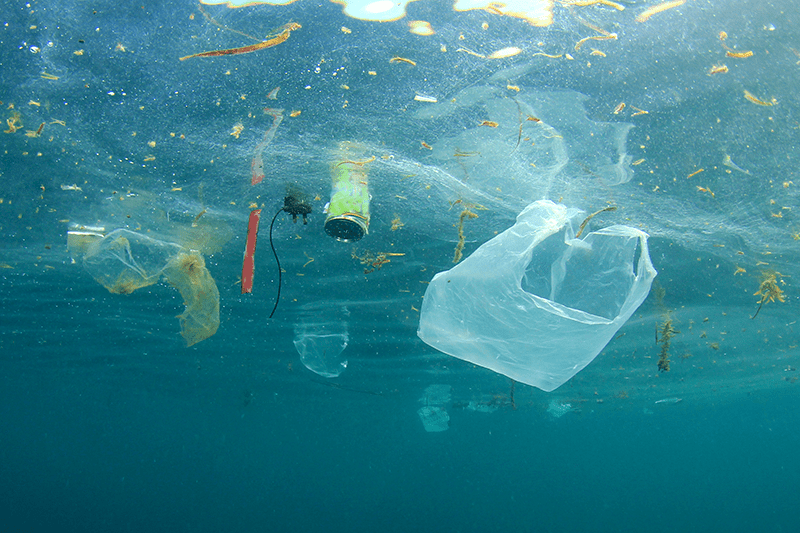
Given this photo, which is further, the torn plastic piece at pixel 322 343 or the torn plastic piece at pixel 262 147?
the torn plastic piece at pixel 322 343

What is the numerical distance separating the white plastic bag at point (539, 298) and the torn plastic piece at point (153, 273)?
4449mm

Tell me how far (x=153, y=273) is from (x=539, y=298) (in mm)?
6936

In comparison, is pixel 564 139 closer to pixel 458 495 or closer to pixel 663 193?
pixel 663 193

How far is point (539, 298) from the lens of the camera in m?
4.12

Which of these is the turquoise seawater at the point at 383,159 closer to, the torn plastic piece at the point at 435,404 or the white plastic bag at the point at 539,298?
the white plastic bag at the point at 539,298

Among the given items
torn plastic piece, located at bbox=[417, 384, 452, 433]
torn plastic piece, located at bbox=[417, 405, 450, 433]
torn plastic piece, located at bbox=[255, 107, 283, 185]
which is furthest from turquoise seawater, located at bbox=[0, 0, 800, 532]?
torn plastic piece, located at bbox=[417, 405, 450, 433]

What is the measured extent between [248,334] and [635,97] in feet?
49.9

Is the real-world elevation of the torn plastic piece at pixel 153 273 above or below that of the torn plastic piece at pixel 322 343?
above

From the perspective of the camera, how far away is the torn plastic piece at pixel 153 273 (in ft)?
23.3

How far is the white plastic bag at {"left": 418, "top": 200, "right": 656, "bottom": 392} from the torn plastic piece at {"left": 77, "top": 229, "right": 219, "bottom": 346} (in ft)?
14.6

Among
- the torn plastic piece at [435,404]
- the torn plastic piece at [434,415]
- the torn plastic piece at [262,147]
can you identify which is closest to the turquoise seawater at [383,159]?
the torn plastic piece at [262,147]

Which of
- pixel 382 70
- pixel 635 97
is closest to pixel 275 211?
pixel 382 70

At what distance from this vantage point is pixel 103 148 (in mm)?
6031

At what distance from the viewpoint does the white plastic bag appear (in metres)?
4.19
